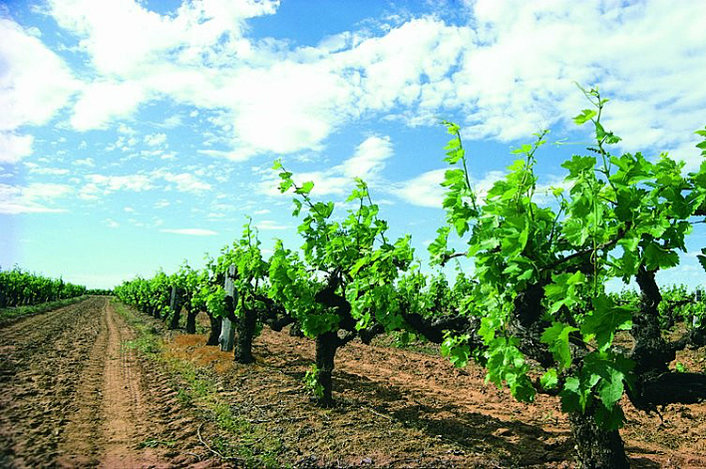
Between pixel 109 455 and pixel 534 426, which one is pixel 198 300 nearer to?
pixel 109 455

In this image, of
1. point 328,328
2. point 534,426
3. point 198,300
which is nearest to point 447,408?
point 534,426

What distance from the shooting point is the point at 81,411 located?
7352 millimetres

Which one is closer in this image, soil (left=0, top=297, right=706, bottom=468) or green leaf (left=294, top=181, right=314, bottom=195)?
soil (left=0, top=297, right=706, bottom=468)

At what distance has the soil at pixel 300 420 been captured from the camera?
17.8ft

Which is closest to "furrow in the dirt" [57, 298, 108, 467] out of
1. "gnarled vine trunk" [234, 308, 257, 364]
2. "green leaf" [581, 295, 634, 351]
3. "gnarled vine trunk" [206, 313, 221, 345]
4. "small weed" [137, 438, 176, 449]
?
"small weed" [137, 438, 176, 449]

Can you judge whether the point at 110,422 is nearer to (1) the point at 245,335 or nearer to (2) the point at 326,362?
(2) the point at 326,362

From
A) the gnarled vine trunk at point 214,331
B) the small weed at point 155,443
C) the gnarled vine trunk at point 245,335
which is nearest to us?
the small weed at point 155,443

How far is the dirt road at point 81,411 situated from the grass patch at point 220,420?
1.24ft

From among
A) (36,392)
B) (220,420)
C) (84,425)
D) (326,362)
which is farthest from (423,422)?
(36,392)

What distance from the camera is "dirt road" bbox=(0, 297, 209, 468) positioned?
545cm

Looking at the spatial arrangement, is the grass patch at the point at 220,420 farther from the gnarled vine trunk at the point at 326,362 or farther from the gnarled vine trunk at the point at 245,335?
the gnarled vine trunk at the point at 326,362

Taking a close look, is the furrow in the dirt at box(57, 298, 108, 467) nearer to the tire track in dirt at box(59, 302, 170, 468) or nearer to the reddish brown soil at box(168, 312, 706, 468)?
the tire track in dirt at box(59, 302, 170, 468)

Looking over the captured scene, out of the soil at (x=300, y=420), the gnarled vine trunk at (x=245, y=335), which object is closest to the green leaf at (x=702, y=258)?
the soil at (x=300, y=420)

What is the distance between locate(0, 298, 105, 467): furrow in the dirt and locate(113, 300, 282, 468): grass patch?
4.36 feet
